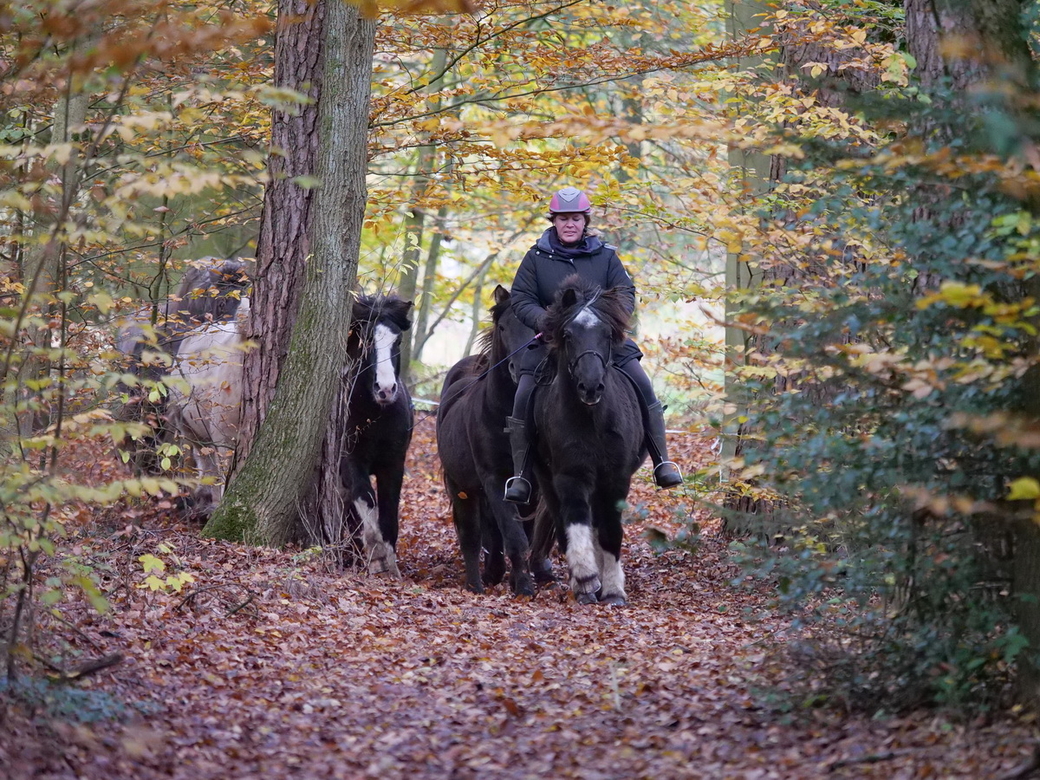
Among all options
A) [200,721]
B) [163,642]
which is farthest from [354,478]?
[200,721]

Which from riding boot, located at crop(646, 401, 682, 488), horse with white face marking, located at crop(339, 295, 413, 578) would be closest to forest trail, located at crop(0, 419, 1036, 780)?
riding boot, located at crop(646, 401, 682, 488)

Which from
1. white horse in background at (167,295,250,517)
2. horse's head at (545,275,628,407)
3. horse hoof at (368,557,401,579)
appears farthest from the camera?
white horse in background at (167,295,250,517)

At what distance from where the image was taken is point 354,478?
33.6 ft

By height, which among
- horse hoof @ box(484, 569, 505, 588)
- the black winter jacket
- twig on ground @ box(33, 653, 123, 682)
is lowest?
horse hoof @ box(484, 569, 505, 588)

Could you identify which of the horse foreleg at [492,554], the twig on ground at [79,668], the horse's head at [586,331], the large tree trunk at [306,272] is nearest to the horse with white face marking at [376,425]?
the large tree trunk at [306,272]

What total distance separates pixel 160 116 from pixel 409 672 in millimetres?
3158

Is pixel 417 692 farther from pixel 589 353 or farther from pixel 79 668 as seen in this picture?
pixel 589 353

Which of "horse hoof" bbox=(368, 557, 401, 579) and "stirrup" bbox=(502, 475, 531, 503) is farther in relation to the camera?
"horse hoof" bbox=(368, 557, 401, 579)

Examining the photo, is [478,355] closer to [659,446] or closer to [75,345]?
[659,446]

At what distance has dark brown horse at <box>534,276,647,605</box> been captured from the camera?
8.62m

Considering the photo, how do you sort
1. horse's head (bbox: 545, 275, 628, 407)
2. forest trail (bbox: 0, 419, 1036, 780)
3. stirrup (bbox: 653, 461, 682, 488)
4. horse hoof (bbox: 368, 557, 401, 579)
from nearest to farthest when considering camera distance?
1. forest trail (bbox: 0, 419, 1036, 780)
2. horse's head (bbox: 545, 275, 628, 407)
3. stirrup (bbox: 653, 461, 682, 488)
4. horse hoof (bbox: 368, 557, 401, 579)

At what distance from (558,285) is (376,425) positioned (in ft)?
7.16

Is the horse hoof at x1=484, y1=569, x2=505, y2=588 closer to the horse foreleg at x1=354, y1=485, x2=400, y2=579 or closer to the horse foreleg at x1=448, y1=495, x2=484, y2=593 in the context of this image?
the horse foreleg at x1=448, y1=495, x2=484, y2=593

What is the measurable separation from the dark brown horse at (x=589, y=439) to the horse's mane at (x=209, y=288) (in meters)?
3.20
